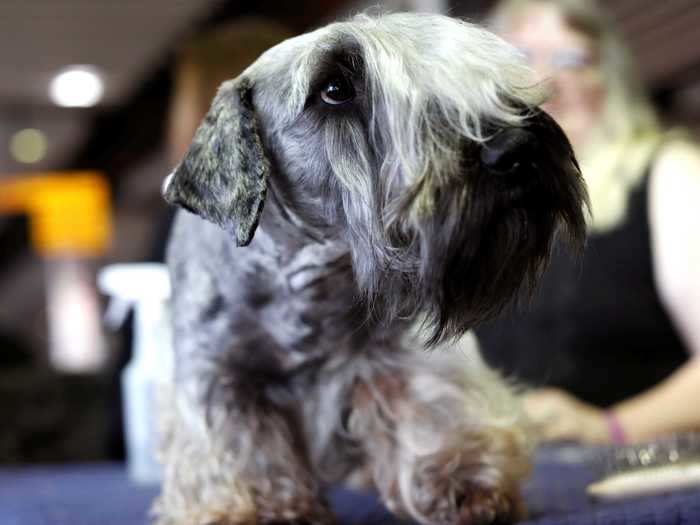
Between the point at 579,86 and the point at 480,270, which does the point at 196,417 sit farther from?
the point at 579,86

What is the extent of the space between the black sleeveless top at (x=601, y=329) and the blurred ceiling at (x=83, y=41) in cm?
318

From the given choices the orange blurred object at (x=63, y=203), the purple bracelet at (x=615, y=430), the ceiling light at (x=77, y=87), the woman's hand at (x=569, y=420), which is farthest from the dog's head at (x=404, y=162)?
the orange blurred object at (x=63, y=203)

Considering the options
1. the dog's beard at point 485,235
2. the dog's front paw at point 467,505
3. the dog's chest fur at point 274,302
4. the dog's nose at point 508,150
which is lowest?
the dog's front paw at point 467,505

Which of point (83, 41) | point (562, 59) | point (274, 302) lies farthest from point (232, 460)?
point (83, 41)

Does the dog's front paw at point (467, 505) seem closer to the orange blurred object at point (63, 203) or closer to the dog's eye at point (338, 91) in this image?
the dog's eye at point (338, 91)

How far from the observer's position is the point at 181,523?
3.79ft

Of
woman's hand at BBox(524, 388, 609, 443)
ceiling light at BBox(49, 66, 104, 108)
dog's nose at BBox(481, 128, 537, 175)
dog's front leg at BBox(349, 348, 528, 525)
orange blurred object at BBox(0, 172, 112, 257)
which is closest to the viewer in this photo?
dog's nose at BBox(481, 128, 537, 175)

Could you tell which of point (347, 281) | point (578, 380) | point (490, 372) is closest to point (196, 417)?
point (347, 281)

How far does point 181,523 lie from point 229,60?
129 centimetres

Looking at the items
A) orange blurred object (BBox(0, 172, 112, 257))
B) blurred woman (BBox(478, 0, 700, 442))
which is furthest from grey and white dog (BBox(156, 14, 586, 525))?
orange blurred object (BBox(0, 172, 112, 257))

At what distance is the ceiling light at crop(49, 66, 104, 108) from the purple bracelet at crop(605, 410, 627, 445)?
4.73 m

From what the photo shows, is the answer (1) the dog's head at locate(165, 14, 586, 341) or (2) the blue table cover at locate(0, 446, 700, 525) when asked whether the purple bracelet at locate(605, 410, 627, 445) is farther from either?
(1) the dog's head at locate(165, 14, 586, 341)

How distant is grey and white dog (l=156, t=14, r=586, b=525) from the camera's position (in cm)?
91

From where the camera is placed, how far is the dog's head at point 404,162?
2.94 ft
